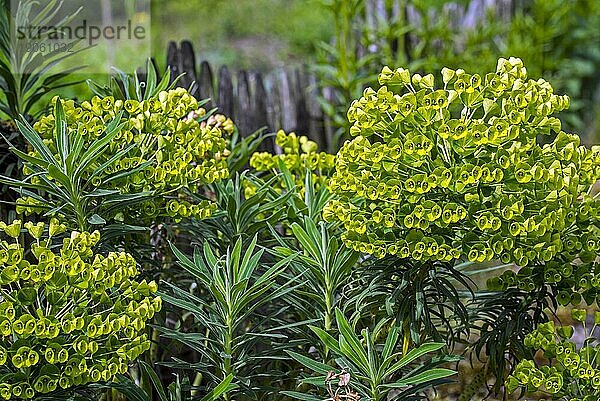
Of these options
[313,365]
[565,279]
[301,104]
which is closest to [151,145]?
[313,365]

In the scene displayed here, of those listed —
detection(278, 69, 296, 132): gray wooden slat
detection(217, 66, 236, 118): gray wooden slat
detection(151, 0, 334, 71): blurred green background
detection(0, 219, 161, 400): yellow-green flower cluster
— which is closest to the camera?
detection(0, 219, 161, 400): yellow-green flower cluster

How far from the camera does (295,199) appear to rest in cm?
172

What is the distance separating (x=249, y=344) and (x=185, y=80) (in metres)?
1.39

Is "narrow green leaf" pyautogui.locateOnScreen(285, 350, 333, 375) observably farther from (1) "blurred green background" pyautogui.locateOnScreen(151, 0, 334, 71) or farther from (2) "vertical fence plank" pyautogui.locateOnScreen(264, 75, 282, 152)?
(1) "blurred green background" pyautogui.locateOnScreen(151, 0, 334, 71)

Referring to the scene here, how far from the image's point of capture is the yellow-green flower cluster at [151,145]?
148 cm

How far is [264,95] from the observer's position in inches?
121

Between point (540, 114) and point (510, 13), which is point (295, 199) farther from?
point (510, 13)

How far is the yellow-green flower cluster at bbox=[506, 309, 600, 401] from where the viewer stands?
139 cm

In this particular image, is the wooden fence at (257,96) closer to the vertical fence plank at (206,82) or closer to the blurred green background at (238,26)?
the vertical fence plank at (206,82)

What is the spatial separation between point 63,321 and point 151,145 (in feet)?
1.52

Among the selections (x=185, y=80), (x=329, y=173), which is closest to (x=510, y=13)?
(x=185, y=80)

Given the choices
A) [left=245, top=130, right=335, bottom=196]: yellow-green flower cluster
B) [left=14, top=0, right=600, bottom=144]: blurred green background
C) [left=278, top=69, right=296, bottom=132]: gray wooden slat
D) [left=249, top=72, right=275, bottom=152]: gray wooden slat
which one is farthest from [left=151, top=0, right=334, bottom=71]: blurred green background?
[left=245, top=130, right=335, bottom=196]: yellow-green flower cluster

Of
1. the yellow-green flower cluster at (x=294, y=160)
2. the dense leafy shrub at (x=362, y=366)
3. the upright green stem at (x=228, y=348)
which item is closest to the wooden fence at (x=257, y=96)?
the yellow-green flower cluster at (x=294, y=160)

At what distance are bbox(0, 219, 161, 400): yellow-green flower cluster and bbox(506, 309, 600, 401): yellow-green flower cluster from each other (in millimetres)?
722
